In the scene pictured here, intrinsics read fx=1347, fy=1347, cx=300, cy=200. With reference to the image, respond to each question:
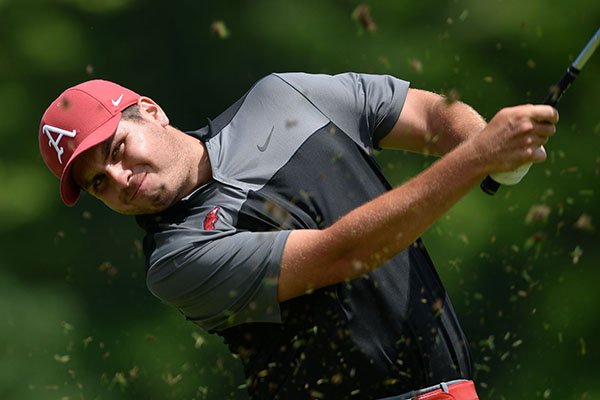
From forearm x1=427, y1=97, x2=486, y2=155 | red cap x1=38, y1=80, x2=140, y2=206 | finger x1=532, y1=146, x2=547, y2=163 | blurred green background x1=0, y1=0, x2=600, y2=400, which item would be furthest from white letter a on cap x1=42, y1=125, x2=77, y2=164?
blurred green background x1=0, y1=0, x2=600, y2=400

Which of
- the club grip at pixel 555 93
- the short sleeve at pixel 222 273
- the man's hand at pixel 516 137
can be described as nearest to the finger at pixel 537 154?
the man's hand at pixel 516 137

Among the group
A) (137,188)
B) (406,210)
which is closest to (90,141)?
(137,188)

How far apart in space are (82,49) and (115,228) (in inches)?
45.4

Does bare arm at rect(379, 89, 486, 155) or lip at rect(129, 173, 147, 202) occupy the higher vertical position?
bare arm at rect(379, 89, 486, 155)

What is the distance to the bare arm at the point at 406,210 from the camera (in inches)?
120

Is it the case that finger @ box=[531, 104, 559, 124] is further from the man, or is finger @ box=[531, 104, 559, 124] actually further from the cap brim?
the cap brim

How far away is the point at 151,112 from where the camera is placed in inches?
148

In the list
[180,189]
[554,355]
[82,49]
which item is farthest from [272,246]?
[82,49]

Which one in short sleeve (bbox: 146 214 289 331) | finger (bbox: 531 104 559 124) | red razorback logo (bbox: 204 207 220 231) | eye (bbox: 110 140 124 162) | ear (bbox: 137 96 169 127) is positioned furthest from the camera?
ear (bbox: 137 96 169 127)

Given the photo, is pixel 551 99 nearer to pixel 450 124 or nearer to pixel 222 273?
pixel 450 124

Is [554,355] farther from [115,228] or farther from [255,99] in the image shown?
[255,99]

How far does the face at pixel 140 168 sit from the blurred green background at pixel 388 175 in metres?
3.29

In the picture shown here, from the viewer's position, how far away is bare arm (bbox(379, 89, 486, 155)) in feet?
11.9

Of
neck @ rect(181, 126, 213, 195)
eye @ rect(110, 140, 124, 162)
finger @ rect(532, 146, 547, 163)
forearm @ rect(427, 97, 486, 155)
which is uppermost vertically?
finger @ rect(532, 146, 547, 163)
